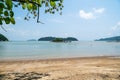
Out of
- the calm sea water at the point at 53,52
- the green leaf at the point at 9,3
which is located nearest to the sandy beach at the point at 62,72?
the green leaf at the point at 9,3

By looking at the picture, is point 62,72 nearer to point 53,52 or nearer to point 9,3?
point 9,3

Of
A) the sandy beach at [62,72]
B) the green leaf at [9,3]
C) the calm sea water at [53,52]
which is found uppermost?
the green leaf at [9,3]

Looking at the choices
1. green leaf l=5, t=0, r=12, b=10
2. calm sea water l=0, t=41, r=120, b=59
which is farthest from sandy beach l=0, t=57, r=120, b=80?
calm sea water l=0, t=41, r=120, b=59

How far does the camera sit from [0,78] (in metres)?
11.5

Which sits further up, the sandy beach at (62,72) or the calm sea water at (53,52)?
the calm sea water at (53,52)

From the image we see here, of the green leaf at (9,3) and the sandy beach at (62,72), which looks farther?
the sandy beach at (62,72)

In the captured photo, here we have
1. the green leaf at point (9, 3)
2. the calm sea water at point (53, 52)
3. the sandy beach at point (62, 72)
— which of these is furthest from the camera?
the calm sea water at point (53, 52)

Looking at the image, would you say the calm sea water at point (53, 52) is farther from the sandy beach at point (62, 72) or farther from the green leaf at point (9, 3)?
the green leaf at point (9, 3)

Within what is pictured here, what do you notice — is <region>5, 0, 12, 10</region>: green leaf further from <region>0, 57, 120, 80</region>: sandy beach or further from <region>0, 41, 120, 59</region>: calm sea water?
<region>0, 41, 120, 59</region>: calm sea water

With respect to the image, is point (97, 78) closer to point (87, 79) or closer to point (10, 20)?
point (87, 79)

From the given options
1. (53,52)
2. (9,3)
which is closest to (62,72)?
(9,3)

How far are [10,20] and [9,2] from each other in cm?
36

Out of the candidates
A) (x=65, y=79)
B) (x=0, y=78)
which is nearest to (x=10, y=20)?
(x=65, y=79)

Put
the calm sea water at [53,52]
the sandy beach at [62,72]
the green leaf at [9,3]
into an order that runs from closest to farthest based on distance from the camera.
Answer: the green leaf at [9,3] → the sandy beach at [62,72] → the calm sea water at [53,52]
